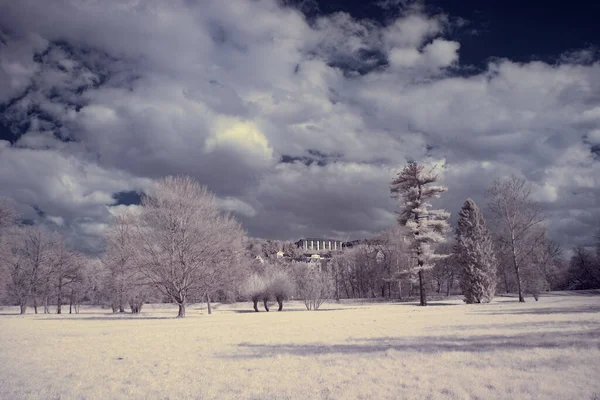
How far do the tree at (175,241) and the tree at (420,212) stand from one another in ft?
66.7

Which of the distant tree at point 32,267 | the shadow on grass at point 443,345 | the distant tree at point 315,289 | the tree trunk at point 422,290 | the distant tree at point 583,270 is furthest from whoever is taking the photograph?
the distant tree at point 583,270

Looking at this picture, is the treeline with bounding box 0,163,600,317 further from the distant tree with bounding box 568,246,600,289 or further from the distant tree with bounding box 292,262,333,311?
the distant tree with bounding box 568,246,600,289

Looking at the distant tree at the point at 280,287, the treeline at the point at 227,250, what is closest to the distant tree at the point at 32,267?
the treeline at the point at 227,250

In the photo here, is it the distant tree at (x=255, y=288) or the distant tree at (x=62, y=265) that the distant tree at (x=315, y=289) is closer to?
the distant tree at (x=255, y=288)

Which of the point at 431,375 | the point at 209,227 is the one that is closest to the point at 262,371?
the point at 431,375

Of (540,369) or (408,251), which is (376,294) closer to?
(408,251)

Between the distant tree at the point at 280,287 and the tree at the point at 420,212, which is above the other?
the tree at the point at 420,212

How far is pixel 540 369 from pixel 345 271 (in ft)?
284

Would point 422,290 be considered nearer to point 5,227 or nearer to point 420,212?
point 420,212

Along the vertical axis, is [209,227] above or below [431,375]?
above

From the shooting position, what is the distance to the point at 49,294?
64688 millimetres

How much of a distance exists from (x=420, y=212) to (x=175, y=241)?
24.8 m

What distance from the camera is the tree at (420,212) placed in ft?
129

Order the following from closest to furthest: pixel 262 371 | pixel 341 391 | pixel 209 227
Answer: pixel 341 391
pixel 262 371
pixel 209 227
